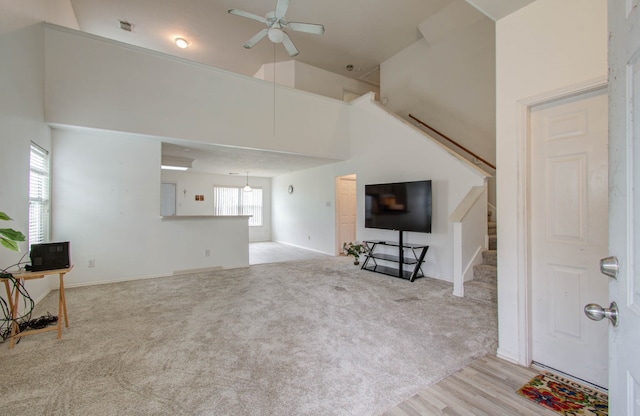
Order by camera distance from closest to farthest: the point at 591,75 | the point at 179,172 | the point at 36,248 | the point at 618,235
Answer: the point at 618,235
the point at 591,75
the point at 36,248
the point at 179,172

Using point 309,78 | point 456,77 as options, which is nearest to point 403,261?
point 456,77

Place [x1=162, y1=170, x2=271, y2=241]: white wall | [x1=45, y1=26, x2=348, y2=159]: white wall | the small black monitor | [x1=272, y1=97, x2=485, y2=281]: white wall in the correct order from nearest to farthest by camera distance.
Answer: the small black monitor
[x1=45, y1=26, x2=348, y2=159]: white wall
[x1=272, y1=97, x2=485, y2=281]: white wall
[x1=162, y1=170, x2=271, y2=241]: white wall

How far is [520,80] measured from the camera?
2.14 m

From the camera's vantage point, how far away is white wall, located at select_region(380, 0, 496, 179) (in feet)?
17.3

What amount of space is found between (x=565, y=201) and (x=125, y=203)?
558 cm

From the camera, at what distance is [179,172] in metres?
8.58

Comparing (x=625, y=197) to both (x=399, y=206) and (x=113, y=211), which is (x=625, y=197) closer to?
(x=399, y=206)

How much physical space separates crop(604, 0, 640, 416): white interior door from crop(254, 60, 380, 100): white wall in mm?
7230

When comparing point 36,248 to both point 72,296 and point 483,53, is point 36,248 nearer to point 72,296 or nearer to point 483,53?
point 72,296

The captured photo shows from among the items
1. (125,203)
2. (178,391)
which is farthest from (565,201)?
(125,203)

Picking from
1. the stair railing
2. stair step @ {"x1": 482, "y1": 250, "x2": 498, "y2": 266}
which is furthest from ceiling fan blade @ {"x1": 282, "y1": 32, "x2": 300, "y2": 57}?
stair step @ {"x1": 482, "y1": 250, "x2": 498, "y2": 266}

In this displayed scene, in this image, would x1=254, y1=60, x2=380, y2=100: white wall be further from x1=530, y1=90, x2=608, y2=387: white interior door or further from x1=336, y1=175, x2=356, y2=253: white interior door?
x1=530, y1=90, x2=608, y2=387: white interior door

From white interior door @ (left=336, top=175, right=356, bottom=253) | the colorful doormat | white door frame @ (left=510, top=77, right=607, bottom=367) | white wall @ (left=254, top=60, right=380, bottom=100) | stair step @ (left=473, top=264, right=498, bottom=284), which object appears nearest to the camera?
the colorful doormat

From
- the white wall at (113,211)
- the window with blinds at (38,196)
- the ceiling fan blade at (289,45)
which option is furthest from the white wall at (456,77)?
the window with blinds at (38,196)
